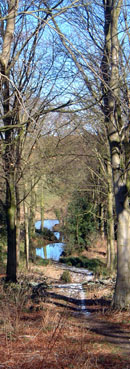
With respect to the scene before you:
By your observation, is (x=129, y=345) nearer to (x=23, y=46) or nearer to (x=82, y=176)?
(x=23, y=46)

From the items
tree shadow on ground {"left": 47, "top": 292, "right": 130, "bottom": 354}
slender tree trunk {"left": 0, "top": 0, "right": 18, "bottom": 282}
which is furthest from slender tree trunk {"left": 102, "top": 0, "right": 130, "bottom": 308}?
slender tree trunk {"left": 0, "top": 0, "right": 18, "bottom": 282}

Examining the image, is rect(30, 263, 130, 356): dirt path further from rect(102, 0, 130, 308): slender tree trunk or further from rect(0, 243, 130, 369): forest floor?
rect(102, 0, 130, 308): slender tree trunk

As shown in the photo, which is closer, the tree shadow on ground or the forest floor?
the forest floor

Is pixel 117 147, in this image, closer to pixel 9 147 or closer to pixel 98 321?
pixel 9 147

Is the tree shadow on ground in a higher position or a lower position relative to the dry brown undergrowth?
lower

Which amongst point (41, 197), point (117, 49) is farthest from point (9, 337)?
point (41, 197)

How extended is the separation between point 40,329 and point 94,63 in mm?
5359

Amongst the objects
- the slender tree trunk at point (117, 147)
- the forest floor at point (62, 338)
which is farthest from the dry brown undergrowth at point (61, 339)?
the slender tree trunk at point (117, 147)

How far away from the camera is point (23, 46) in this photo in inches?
374

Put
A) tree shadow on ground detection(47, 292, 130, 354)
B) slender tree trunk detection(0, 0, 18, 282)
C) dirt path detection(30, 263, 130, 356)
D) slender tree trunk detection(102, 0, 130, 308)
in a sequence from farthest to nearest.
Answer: slender tree trunk detection(0, 0, 18, 282), slender tree trunk detection(102, 0, 130, 308), dirt path detection(30, 263, 130, 356), tree shadow on ground detection(47, 292, 130, 354)

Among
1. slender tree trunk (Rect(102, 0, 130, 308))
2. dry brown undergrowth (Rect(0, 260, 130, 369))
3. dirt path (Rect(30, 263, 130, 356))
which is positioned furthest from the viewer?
slender tree trunk (Rect(102, 0, 130, 308))

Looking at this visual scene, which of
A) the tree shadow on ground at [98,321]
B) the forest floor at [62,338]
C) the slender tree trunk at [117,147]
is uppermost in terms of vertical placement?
the slender tree trunk at [117,147]

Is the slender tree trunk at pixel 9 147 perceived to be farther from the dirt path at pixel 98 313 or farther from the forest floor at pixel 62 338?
the forest floor at pixel 62 338

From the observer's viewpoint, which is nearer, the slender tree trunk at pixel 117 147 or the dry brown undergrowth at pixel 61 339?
the dry brown undergrowth at pixel 61 339
